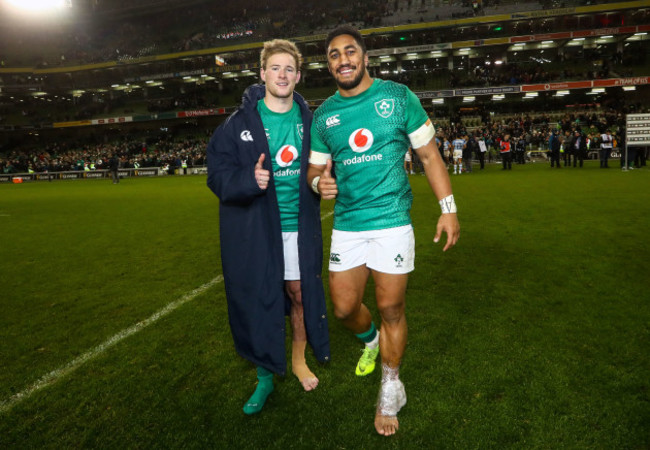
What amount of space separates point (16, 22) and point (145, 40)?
19456mm

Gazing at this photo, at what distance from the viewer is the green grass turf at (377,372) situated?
2.47m

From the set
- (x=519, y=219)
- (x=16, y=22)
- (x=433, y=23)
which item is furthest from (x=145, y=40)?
(x=519, y=219)

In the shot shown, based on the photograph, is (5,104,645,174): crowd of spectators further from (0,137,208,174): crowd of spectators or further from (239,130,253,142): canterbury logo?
(239,130,253,142): canterbury logo

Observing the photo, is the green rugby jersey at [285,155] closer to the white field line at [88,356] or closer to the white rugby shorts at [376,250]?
the white rugby shorts at [376,250]

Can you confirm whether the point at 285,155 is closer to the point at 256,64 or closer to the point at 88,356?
the point at 88,356

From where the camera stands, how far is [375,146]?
8.23ft

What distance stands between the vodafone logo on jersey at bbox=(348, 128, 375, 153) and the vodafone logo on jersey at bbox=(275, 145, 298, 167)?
0.47 m

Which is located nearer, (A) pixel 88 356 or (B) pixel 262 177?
(B) pixel 262 177

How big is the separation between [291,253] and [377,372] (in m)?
1.23

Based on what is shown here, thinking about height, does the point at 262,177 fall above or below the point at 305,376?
above

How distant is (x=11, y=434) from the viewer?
2.56 m

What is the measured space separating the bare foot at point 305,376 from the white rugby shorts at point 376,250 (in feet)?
3.10

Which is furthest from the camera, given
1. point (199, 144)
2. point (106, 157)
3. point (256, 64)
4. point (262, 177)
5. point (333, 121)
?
point (256, 64)

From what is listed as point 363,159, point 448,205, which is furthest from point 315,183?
point 448,205
